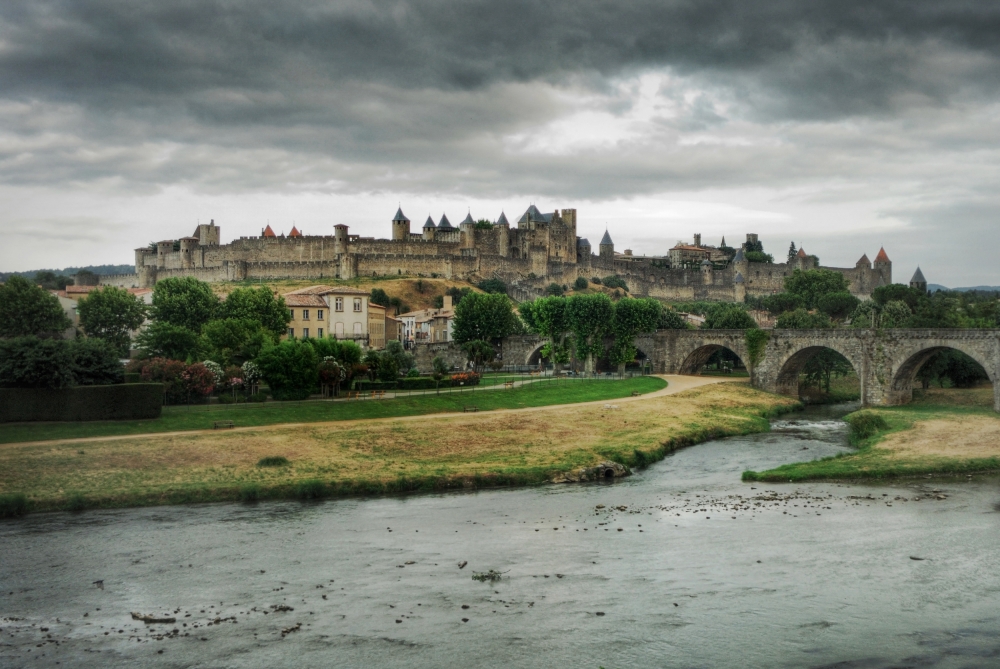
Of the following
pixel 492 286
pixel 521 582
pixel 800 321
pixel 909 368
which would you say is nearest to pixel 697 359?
pixel 800 321

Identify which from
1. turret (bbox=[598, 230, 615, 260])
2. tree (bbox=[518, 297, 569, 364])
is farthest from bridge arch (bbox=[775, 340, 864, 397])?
turret (bbox=[598, 230, 615, 260])

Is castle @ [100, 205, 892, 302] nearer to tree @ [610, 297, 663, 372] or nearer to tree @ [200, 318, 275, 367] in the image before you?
tree @ [610, 297, 663, 372]

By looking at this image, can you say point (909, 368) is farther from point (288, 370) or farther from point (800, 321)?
point (288, 370)

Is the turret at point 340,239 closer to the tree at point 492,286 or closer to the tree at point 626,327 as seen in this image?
the tree at point 492,286

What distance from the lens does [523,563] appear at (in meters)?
22.5

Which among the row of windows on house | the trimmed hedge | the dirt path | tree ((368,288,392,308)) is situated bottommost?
the dirt path

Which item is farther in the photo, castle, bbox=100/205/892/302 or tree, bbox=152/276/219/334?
castle, bbox=100/205/892/302

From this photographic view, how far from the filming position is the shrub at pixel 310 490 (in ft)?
100

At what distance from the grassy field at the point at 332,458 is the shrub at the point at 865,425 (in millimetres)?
7006

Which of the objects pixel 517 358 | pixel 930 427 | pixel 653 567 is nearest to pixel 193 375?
pixel 653 567

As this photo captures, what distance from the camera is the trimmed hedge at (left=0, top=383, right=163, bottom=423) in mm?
35938

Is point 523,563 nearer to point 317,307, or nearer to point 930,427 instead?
point 930,427

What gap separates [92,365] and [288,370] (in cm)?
942

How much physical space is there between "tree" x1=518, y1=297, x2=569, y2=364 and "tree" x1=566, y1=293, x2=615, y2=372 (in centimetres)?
60
